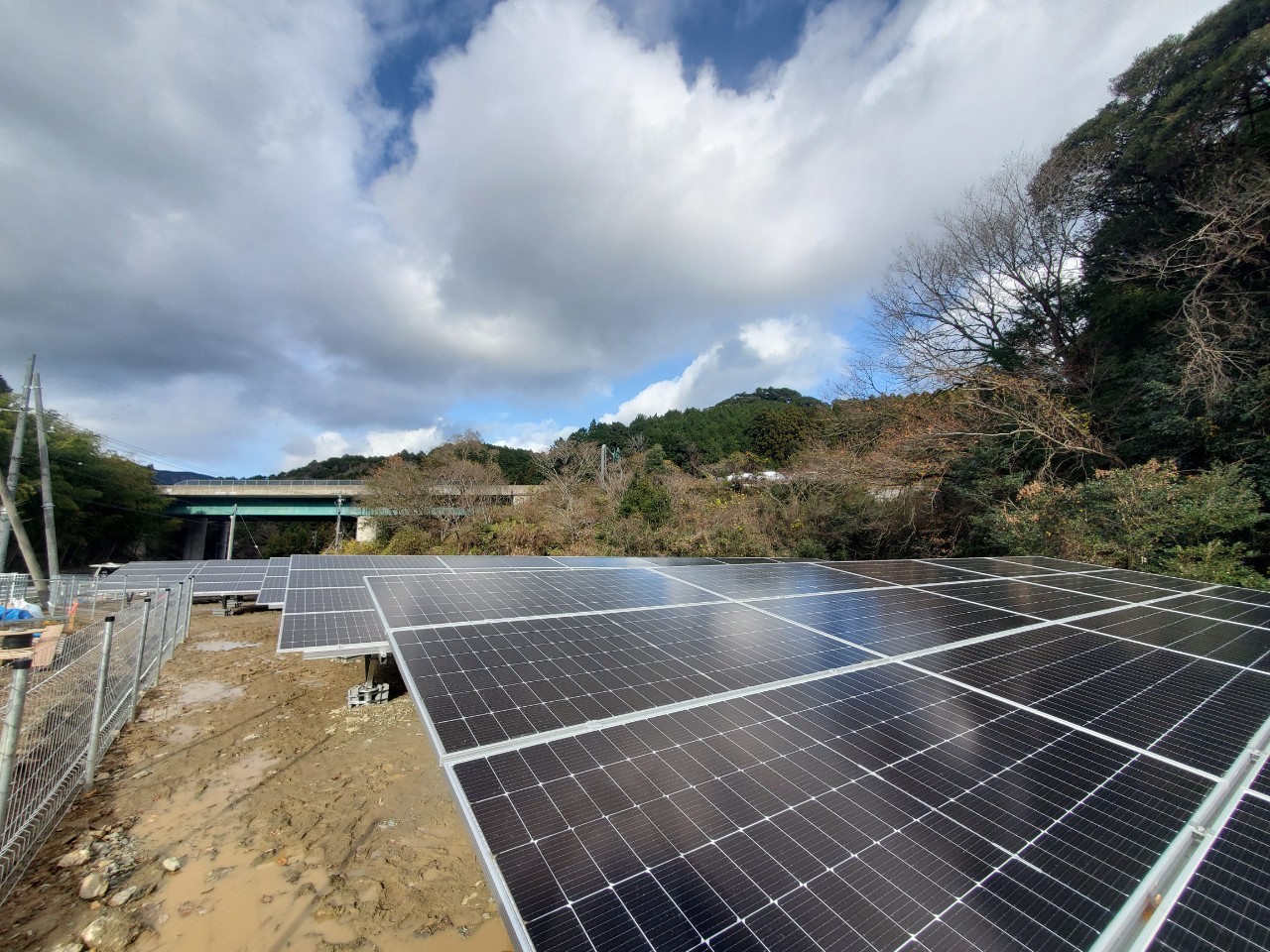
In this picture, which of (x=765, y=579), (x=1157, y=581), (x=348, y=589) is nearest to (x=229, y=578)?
(x=348, y=589)

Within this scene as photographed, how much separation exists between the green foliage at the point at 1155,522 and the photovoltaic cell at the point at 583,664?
36.8 ft

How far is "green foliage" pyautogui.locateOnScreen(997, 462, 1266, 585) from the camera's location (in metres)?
10.1

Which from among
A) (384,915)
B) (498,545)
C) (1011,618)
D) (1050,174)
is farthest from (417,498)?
(1050,174)

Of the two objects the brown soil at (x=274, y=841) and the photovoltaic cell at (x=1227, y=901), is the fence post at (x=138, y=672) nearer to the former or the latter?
the brown soil at (x=274, y=841)

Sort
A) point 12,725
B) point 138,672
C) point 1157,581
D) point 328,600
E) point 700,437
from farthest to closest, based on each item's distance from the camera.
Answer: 1. point 700,437
2. point 1157,581
3. point 328,600
4. point 138,672
5. point 12,725

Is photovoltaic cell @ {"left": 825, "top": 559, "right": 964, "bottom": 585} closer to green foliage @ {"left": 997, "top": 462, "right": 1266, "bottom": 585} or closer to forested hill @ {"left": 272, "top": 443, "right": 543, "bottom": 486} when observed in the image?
green foliage @ {"left": 997, "top": 462, "right": 1266, "bottom": 585}

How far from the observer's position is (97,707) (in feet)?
19.9

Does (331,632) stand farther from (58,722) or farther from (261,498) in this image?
(261,498)

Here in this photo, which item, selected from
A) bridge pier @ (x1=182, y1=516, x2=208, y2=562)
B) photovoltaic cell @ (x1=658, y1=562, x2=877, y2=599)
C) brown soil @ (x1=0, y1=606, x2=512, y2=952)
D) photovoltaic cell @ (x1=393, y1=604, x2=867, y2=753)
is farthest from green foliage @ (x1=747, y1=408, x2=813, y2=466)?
bridge pier @ (x1=182, y1=516, x2=208, y2=562)

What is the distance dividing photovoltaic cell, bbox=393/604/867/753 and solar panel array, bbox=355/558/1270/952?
3cm

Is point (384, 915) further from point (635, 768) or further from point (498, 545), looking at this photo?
point (498, 545)

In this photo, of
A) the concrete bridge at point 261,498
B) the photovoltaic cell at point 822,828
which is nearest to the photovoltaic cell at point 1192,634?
the photovoltaic cell at point 822,828

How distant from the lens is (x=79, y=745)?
19.5 feet

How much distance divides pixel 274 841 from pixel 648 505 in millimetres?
16195
